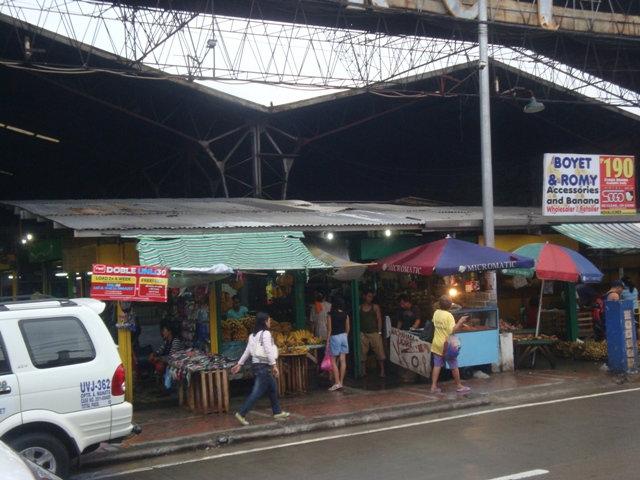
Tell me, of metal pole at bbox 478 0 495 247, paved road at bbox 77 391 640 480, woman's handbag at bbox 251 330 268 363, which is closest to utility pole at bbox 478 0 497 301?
metal pole at bbox 478 0 495 247

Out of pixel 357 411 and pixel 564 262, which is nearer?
pixel 357 411

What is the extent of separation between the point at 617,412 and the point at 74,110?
18.3 m

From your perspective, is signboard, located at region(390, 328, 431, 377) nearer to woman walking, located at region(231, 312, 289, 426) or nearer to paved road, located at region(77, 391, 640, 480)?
paved road, located at region(77, 391, 640, 480)

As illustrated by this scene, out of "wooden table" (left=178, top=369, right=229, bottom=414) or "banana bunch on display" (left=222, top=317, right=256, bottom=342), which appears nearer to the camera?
"wooden table" (left=178, top=369, right=229, bottom=414)

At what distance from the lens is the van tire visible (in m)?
6.77

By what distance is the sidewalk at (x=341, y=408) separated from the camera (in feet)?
29.0

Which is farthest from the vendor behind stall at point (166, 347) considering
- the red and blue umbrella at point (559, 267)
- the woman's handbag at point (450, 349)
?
the red and blue umbrella at point (559, 267)

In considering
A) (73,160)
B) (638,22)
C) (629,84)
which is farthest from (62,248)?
(629,84)

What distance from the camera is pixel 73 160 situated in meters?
28.0

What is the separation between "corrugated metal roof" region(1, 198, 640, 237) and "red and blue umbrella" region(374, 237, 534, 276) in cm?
81

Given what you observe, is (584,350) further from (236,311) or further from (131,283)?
(131,283)

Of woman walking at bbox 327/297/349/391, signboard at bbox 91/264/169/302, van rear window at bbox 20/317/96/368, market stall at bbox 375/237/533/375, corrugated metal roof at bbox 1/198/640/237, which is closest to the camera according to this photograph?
van rear window at bbox 20/317/96/368

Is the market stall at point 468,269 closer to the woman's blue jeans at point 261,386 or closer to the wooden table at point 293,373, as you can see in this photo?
the wooden table at point 293,373

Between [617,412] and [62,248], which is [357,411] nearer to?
[617,412]
